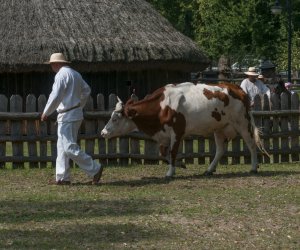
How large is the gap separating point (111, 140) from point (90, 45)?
785 cm

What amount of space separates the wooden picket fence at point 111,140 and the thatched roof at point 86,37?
22.2ft

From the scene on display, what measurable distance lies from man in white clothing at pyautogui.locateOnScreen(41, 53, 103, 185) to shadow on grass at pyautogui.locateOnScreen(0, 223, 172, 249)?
3.40 meters

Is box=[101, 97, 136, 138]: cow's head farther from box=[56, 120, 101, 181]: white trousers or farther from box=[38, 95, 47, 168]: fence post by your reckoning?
box=[38, 95, 47, 168]: fence post

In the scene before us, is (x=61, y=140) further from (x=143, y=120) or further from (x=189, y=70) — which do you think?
(x=189, y=70)

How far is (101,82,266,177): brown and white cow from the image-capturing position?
1469 cm

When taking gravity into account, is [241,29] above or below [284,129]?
above

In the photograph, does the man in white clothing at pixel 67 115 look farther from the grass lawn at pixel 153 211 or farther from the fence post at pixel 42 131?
the fence post at pixel 42 131

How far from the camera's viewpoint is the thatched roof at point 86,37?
23703 millimetres

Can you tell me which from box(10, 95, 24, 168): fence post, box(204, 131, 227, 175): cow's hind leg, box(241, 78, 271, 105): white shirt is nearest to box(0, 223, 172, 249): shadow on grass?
box(204, 131, 227, 175): cow's hind leg

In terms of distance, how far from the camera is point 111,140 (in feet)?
54.5

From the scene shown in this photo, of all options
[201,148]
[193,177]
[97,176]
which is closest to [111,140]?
[201,148]

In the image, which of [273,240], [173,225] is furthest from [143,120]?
[273,240]

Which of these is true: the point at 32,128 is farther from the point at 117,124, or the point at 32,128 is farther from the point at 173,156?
the point at 173,156

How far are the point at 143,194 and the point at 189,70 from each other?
15173mm
